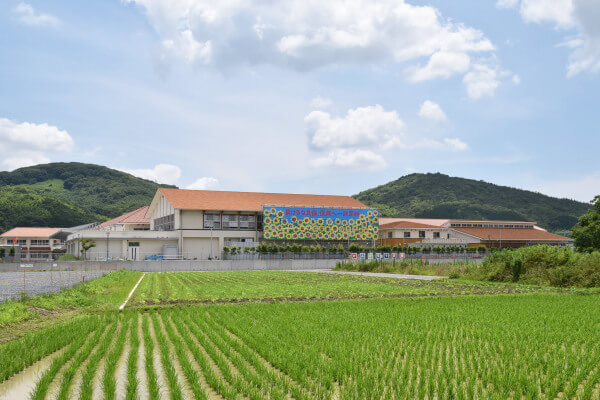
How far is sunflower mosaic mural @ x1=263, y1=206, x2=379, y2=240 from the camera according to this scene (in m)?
65.2

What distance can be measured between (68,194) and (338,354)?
498ft

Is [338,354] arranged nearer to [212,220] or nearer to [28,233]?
[212,220]

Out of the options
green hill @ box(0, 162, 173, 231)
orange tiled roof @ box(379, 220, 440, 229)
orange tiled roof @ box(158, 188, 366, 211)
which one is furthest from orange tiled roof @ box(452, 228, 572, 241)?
green hill @ box(0, 162, 173, 231)

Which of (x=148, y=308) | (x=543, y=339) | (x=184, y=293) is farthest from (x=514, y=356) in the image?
(x=184, y=293)

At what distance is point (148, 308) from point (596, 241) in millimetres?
44006

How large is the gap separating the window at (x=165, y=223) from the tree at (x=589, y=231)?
158 ft

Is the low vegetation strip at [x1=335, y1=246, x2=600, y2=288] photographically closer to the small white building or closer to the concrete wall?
the concrete wall

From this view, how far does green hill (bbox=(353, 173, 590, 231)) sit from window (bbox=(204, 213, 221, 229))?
61.0 metres

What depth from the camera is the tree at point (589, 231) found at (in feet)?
147

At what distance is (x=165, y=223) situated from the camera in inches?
2662

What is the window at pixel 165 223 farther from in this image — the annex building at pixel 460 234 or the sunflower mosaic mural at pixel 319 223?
the annex building at pixel 460 234

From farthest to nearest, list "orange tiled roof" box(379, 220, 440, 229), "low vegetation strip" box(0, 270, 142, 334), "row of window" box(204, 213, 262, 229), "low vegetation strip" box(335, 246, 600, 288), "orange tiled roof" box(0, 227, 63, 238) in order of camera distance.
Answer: "orange tiled roof" box(0, 227, 63, 238) → "orange tiled roof" box(379, 220, 440, 229) → "row of window" box(204, 213, 262, 229) → "low vegetation strip" box(335, 246, 600, 288) → "low vegetation strip" box(0, 270, 142, 334)

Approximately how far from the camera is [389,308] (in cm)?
1708

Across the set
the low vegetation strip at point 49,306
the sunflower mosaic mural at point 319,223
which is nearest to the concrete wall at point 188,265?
the sunflower mosaic mural at point 319,223
